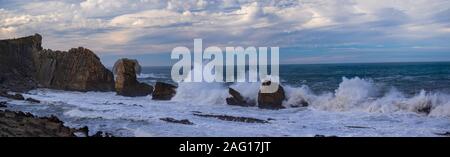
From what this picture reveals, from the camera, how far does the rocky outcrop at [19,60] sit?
39.7 meters

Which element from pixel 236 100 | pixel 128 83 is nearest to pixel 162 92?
pixel 128 83

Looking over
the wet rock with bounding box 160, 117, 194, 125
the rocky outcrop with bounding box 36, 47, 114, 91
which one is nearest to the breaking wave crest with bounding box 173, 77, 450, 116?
the wet rock with bounding box 160, 117, 194, 125

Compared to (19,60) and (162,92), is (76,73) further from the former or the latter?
(162,92)

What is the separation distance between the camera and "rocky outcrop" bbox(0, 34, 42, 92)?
39722 mm

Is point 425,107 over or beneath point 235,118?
over

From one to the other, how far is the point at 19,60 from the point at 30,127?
111 ft

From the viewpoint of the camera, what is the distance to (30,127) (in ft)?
49.6

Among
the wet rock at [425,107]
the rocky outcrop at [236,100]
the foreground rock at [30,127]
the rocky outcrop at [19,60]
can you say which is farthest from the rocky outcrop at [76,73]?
the wet rock at [425,107]

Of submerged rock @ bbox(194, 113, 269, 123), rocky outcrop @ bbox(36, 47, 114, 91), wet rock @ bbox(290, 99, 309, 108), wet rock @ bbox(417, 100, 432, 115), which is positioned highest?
rocky outcrop @ bbox(36, 47, 114, 91)

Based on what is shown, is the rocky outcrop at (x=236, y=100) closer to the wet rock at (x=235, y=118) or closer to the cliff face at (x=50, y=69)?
the wet rock at (x=235, y=118)

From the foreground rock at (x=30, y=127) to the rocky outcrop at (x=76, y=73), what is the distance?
2095cm

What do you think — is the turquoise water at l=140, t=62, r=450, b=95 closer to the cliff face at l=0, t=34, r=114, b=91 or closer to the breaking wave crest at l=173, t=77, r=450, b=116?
the breaking wave crest at l=173, t=77, r=450, b=116
